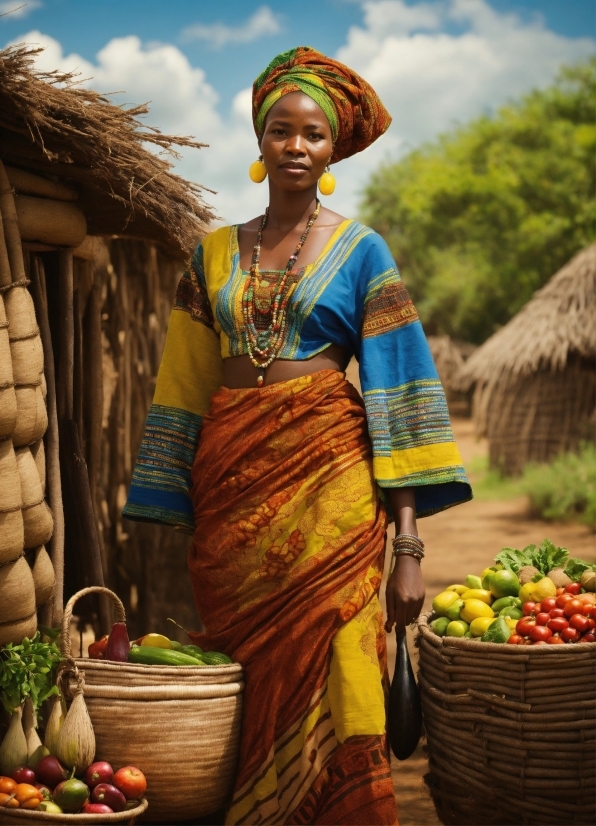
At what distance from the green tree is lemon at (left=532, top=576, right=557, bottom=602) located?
2388cm

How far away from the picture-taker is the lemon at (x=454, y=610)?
3771 millimetres

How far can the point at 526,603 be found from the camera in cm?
372

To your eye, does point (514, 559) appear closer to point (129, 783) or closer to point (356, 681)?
point (356, 681)

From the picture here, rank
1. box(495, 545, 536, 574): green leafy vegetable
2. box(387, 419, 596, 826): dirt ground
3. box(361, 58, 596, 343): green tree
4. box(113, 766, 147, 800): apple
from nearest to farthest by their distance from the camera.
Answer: box(113, 766, 147, 800): apple
box(495, 545, 536, 574): green leafy vegetable
box(387, 419, 596, 826): dirt ground
box(361, 58, 596, 343): green tree

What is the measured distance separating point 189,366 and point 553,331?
1133 cm

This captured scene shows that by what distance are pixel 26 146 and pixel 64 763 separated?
2045 millimetres

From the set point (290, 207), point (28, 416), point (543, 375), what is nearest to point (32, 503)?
point (28, 416)

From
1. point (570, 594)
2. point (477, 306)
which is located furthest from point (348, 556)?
point (477, 306)

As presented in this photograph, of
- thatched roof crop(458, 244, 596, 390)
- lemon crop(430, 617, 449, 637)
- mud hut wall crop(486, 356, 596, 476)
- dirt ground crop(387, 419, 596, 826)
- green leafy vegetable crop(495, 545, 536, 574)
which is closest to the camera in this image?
lemon crop(430, 617, 449, 637)

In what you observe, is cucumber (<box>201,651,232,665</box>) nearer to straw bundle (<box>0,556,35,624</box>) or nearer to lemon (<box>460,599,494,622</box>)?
straw bundle (<box>0,556,35,624</box>)

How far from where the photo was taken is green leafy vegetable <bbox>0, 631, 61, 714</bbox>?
130 inches

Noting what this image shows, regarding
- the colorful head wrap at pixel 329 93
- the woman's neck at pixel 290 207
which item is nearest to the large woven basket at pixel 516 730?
the woman's neck at pixel 290 207

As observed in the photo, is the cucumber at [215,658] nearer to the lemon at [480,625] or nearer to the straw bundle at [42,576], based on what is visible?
the straw bundle at [42,576]

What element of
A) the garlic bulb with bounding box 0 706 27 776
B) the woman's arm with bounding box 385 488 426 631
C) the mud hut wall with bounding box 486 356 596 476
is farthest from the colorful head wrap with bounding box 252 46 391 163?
the mud hut wall with bounding box 486 356 596 476
